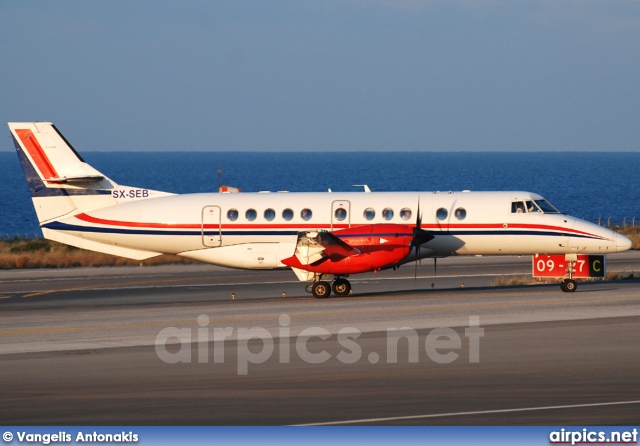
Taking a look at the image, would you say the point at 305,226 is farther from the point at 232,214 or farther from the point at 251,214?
the point at 232,214

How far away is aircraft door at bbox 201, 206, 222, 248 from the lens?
99.0ft

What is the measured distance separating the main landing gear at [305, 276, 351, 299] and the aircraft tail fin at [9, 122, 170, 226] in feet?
24.7

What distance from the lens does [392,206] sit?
2933cm

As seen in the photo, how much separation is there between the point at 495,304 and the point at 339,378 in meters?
11.0

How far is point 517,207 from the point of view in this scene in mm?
29656

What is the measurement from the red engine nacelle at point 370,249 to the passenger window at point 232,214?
11.1 ft

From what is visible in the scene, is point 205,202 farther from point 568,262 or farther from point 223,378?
point 223,378

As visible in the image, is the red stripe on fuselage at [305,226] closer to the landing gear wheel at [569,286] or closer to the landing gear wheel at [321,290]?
the landing gear wheel at [569,286]

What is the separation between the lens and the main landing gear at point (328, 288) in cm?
2903

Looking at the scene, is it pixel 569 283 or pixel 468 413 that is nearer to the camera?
pixel 468 413

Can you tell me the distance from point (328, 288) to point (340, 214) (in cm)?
238

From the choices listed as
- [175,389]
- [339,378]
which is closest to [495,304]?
[339,378]

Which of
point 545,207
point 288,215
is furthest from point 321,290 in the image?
point 545,207

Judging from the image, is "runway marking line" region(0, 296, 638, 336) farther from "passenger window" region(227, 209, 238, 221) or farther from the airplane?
"passenger window" region(227, 209, 238, 221)
